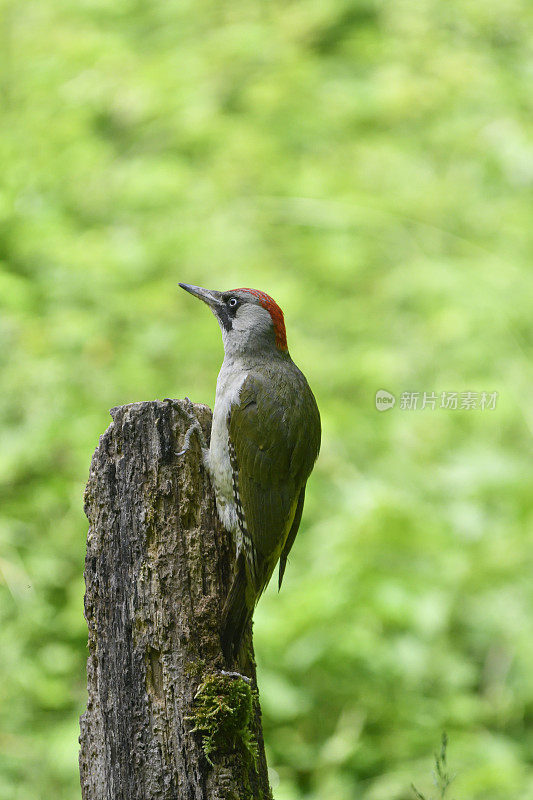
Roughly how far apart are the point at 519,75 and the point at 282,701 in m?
5.78

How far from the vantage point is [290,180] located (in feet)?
21.0

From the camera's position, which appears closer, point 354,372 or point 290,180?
point 354,372

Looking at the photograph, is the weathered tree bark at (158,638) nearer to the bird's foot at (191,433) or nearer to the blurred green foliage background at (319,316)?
the bird's foot at (191,433)

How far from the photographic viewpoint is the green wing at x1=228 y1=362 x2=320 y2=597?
8.62ft

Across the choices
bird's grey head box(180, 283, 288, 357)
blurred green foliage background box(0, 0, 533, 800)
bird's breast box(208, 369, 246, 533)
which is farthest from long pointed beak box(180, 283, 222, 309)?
blurred green foliage background box(0, 0, 533, 800)

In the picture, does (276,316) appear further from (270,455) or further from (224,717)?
(224,717)

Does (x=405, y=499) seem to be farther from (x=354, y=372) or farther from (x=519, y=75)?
(x=519, y=75)

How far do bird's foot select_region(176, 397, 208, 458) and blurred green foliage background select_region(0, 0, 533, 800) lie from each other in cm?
211

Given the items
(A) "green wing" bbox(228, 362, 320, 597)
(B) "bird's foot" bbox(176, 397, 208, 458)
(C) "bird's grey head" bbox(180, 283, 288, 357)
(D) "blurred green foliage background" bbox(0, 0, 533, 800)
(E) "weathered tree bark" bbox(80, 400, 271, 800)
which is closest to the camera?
(E) "weathered tree bark" bbox(80, 400, 271, 800)

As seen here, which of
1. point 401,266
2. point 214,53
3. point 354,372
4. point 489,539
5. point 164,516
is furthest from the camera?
point 214,53

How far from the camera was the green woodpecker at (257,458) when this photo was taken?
2496 mm

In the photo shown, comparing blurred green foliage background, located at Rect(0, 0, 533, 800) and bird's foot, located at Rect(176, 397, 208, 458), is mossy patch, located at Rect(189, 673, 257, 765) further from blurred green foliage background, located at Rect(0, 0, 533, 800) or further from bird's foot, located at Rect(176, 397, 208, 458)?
blurred green foliage background, located at Rect(0, 0, 533, 800)

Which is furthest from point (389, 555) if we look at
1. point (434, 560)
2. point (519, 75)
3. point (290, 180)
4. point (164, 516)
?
point (519, 75)

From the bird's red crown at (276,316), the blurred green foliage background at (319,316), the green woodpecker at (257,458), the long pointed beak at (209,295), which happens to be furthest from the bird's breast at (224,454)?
the blurred green foliage background at (319,316)
